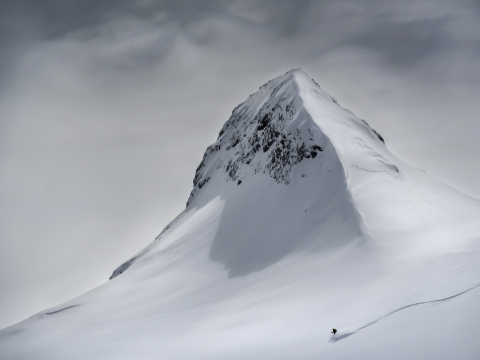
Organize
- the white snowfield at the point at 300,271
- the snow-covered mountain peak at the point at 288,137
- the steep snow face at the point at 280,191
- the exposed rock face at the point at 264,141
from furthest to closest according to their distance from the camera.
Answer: the exposed rock face at the point at 264,141 → the snow-covered mountain peak at the point at 288,137 → the steep snow face at the point at 280,191 → the white snowfield at the point at 300,271

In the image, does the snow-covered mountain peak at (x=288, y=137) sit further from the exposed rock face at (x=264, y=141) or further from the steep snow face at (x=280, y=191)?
the steep snow face at (x=280, y=191)

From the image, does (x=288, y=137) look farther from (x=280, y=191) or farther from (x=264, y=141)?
(x=280, y=191)

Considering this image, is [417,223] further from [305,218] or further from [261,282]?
[261,282]

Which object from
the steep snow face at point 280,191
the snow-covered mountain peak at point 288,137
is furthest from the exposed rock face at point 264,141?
the steep snow face at point 280,191

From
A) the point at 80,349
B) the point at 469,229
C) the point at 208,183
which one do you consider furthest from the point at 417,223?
the point at 208,183

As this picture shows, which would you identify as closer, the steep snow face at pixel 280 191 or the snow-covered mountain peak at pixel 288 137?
the steep snow face at pixel 280 191

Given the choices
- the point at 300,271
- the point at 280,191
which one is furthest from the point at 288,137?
the point at 300,271

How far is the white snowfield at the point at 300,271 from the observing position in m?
9.34

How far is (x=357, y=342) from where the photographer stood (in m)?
8.74

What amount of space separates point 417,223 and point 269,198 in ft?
36.4

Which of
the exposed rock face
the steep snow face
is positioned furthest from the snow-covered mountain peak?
the steep snow face

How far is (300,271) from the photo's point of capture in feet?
54.7

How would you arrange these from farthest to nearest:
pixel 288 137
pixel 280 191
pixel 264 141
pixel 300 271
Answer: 1. pixel 264 141
2. pixel 288 137
3. pixel 280 191
4. pixel 300 271

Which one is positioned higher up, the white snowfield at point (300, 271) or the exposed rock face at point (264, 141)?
the exposed rock face at point (264, 141)
